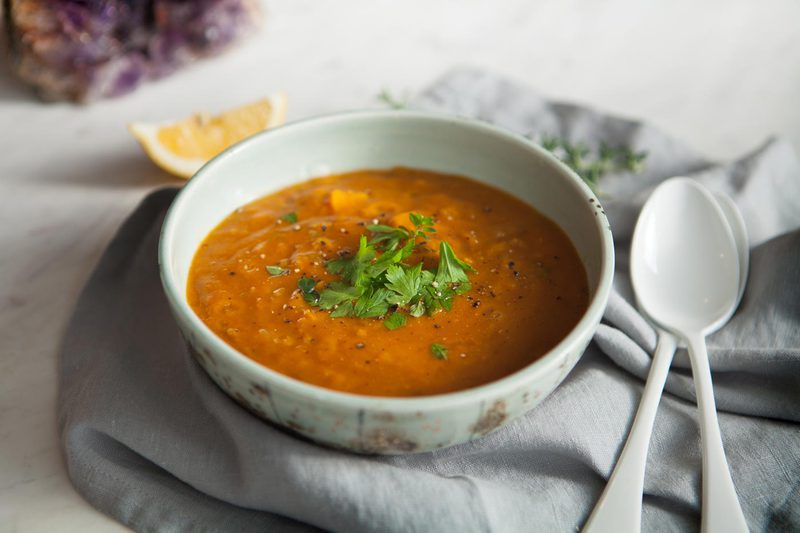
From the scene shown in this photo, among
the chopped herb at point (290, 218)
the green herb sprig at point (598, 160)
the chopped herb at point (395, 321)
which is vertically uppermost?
the chopped herb at point (395, 321)

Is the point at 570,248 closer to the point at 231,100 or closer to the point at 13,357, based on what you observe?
the point at 13,357

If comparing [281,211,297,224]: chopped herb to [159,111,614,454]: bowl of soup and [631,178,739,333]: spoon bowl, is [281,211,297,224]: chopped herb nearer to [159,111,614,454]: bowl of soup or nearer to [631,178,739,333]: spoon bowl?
[159,111,614,454]: bowl of soup

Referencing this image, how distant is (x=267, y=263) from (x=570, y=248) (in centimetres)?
77

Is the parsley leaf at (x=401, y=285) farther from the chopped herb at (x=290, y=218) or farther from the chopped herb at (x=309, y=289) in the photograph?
the chopped herb at (x=290, y=218)

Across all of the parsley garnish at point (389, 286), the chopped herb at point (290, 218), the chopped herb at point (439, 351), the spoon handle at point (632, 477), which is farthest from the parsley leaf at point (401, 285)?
the spoon handle at point (632, 477)

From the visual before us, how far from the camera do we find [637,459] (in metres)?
1.80

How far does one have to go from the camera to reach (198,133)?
2.90 metres

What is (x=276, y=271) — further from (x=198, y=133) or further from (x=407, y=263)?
(x=198, y=133)

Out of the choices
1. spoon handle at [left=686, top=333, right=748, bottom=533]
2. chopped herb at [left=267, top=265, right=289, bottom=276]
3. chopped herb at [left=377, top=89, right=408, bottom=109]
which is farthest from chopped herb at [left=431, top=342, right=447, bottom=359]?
chopped herb at [left=377, top=89, right=408, bottom=109]

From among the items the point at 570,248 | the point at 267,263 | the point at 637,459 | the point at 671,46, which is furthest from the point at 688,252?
the point at 671,46

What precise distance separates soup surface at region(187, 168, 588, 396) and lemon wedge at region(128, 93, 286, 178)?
2.01ft

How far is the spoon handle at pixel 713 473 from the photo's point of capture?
65.9 inches

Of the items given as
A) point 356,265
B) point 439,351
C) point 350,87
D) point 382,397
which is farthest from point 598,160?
point 382,397

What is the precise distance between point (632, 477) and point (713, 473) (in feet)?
0.58
